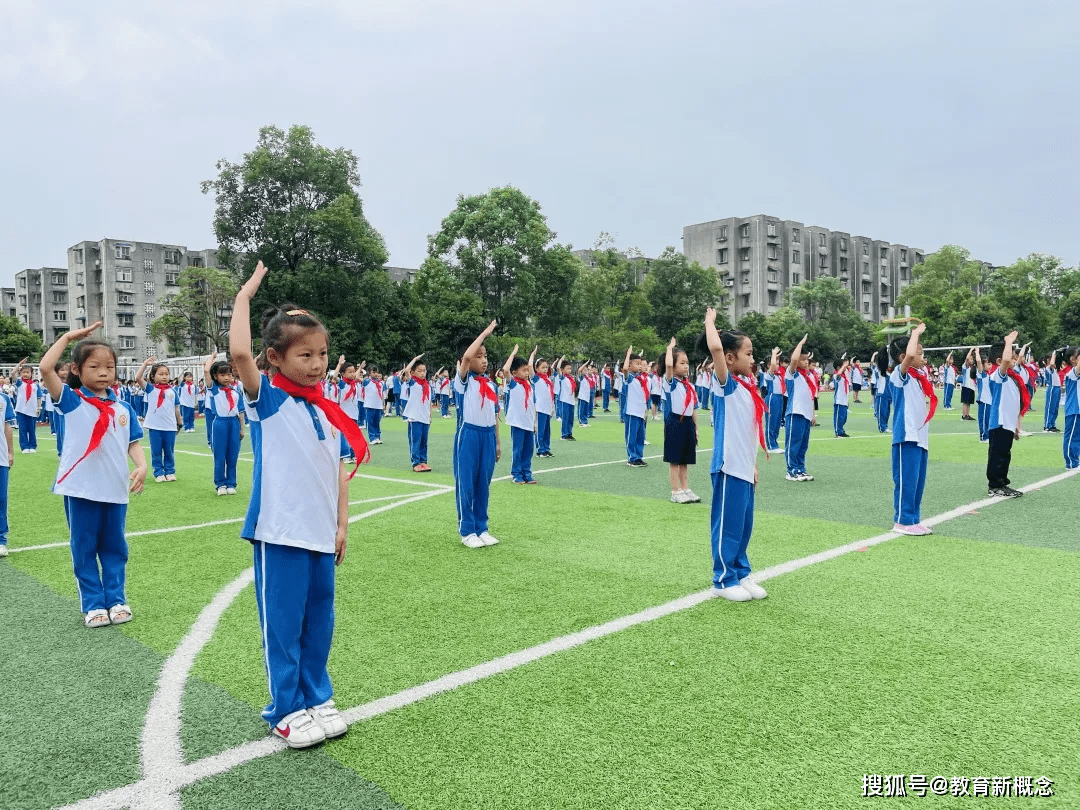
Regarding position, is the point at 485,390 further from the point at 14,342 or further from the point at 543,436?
the point at 14,342

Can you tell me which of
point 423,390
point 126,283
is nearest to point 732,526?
point 423,390

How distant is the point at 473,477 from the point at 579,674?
3268mm

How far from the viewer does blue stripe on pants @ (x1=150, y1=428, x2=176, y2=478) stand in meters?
11.7

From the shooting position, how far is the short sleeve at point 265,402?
299 centimetres

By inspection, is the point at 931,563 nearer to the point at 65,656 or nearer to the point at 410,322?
the point at 65,656

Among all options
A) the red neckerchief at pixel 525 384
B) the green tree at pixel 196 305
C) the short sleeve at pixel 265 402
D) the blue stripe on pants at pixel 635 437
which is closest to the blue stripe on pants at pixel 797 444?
the blue stripe on pants at pixel 635 437

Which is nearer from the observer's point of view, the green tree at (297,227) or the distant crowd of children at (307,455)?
the distant crowd of children at (307,455)

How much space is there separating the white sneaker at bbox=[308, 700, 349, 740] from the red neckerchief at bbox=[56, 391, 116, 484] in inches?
102

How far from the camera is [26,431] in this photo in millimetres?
17328

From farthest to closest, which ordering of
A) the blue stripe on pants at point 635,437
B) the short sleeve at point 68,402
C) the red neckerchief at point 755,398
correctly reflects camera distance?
1. the blue stripe on pants at point 635,437
2. the red neckerchief at point 755,398
3. the short sleeve at point 68,402

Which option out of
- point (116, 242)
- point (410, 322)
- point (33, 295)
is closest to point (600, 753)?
point (410, 322)

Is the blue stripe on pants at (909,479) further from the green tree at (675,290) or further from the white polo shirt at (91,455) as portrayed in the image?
the green tree at (675,290)

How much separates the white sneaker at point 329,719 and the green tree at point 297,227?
3249 cm

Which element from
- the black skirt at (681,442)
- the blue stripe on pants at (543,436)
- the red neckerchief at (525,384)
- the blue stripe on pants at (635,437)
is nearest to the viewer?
the black skirt at (681,442)
